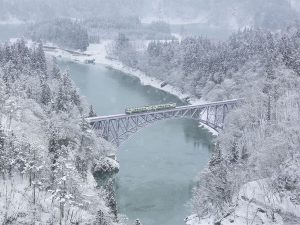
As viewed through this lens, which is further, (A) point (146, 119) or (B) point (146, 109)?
(A) point (146, 119)

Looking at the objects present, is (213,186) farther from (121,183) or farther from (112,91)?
(112,91)

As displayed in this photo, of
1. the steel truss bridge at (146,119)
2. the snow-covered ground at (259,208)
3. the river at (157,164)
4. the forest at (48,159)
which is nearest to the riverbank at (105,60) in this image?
the river at (157,164)

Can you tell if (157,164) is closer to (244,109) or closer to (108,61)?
(244,109)

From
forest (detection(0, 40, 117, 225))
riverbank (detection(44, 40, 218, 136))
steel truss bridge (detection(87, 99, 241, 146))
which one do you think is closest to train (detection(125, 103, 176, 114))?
steel truss bridge (detection(87, 99, 241, 146))

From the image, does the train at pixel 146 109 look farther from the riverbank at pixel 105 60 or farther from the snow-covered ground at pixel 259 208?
the riverbank at pixel 105 60

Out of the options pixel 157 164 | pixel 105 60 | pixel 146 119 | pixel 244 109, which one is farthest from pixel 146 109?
pixel 105 60

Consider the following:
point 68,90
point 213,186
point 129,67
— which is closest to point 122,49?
point 129,67

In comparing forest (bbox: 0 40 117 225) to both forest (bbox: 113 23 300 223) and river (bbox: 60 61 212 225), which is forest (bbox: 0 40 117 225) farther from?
forest (bbox: 113 23 300 223)
